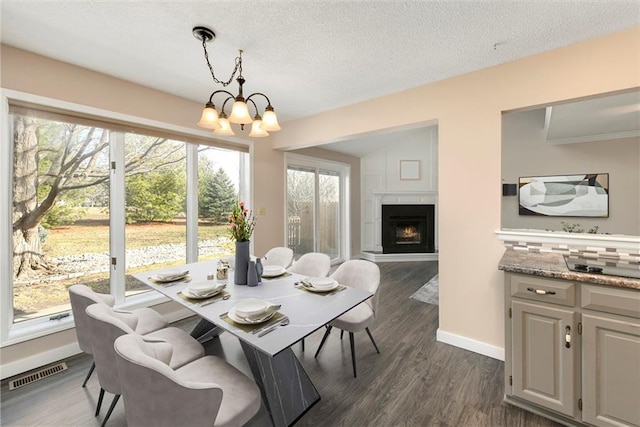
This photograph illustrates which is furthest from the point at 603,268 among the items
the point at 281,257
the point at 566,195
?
the point at 566,195

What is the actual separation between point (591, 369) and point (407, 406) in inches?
42.0

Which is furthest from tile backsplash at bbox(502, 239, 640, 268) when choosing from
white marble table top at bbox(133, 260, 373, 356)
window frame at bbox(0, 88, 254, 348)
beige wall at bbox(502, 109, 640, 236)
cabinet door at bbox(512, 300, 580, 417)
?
window frame at bbox(0, 88, 254, 348)

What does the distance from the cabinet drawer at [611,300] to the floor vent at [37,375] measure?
376 centimetres

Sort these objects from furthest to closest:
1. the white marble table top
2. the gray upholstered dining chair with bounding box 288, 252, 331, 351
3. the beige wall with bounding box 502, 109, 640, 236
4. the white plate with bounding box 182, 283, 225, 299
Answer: the beige wall with bounding box 502, 109, 640, 236 < the gray upholstered dining chair with bounding box 288, 252, 331, 351 < the white plate with bounding box 182, 283, 225, 299 < the white marble table top

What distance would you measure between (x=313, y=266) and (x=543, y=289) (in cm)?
183

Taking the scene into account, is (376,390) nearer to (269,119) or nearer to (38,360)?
(269,119)

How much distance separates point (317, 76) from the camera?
2502 millimetres

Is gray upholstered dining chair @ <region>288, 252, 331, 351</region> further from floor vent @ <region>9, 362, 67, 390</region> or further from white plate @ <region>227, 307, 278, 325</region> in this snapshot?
floor vent @ <region>9, 362, 67, 390</region>

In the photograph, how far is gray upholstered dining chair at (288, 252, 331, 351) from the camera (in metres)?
2.71

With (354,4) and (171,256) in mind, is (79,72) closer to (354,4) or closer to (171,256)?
(171,256)

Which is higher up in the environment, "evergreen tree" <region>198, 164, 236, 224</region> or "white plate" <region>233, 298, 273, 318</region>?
"evergreen tree" <region>198, 164, 236, 224</region>

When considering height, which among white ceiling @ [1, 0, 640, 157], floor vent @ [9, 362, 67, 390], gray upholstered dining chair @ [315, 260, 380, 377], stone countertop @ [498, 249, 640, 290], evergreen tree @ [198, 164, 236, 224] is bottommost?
floor vent @ [9, 362, 67, 390]

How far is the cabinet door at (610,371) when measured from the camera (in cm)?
138

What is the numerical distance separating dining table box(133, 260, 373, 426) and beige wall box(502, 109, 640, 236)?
3.94 m
